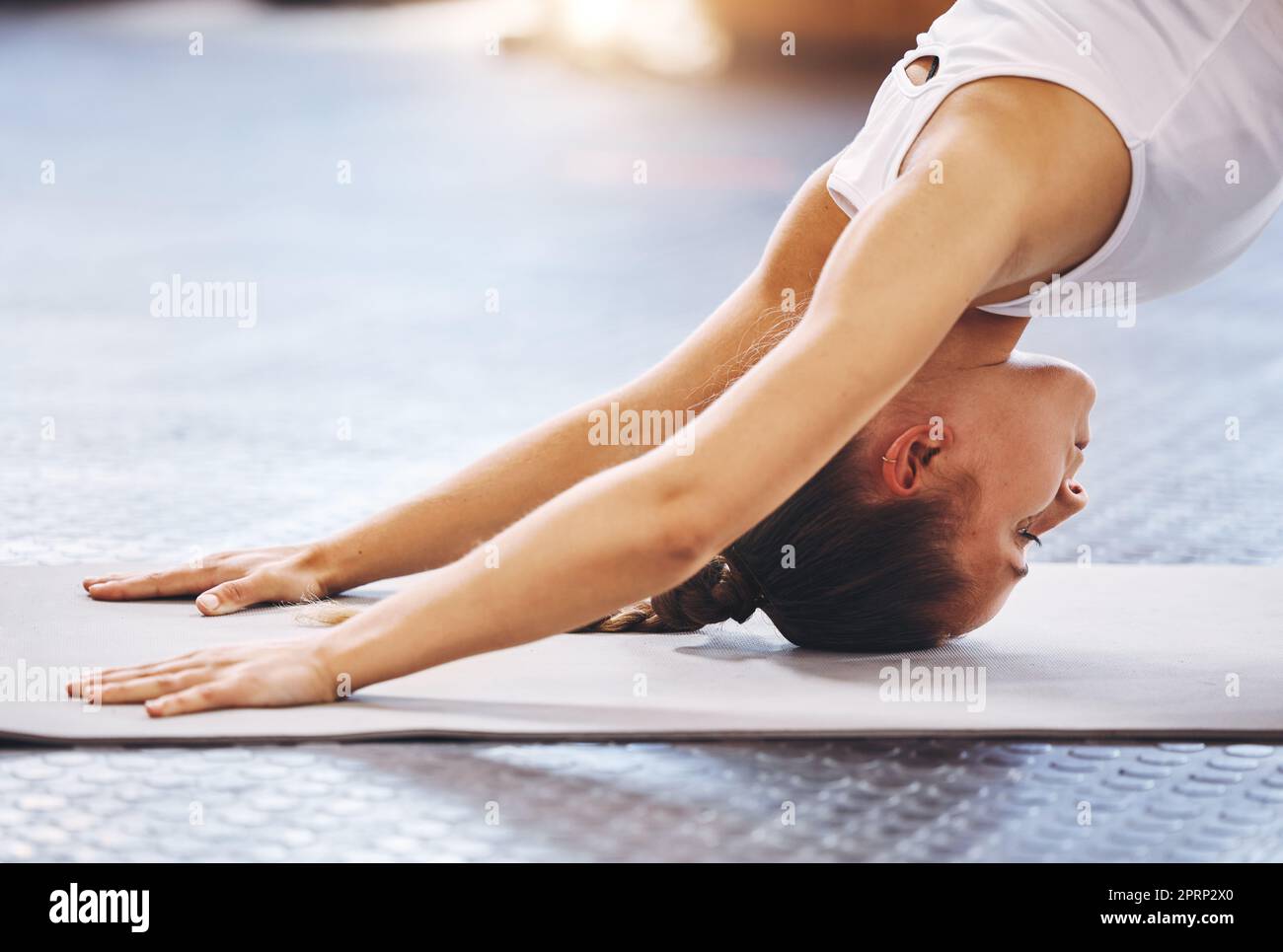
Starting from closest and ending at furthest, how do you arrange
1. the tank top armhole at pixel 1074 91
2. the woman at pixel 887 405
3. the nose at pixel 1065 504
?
the woman at pixel 887 405 < the tank top armhole at pixel 1074 91 < the nose at pixel 1065 504

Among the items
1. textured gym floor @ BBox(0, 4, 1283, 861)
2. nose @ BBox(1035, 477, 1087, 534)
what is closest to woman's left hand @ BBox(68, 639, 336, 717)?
textured gym floor @ BBox(0, 4, 1283, 861)

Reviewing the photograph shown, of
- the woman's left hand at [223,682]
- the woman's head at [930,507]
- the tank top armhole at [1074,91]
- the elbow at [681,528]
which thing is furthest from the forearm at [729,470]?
the woman's head at [930,507]

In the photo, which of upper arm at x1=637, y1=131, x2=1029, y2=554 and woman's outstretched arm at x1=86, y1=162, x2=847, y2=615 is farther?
woman's outstretched arm at x1=86, y1=162, x2=847, y2=615

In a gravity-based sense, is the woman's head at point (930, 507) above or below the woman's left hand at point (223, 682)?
above

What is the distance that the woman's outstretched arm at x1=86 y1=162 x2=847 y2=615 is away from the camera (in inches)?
86.2

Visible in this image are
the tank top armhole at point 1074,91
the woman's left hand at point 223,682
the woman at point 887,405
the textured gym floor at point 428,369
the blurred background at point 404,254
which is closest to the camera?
the textured gym floor at point 428,369

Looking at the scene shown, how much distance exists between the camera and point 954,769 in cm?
151

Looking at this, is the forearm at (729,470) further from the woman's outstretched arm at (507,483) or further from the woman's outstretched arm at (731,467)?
the woman's outstretched arm at (507,483)

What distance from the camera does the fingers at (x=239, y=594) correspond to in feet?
6.87

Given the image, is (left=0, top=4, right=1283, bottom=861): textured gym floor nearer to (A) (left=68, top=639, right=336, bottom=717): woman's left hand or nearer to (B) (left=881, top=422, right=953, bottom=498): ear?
(A) (left=68, top=639, right=336, bottom=717): woman's left hand

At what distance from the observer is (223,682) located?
161cm

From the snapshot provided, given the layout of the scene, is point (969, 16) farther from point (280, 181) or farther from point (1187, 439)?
point (280, 181)

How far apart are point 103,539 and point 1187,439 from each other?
2522 millimetres
